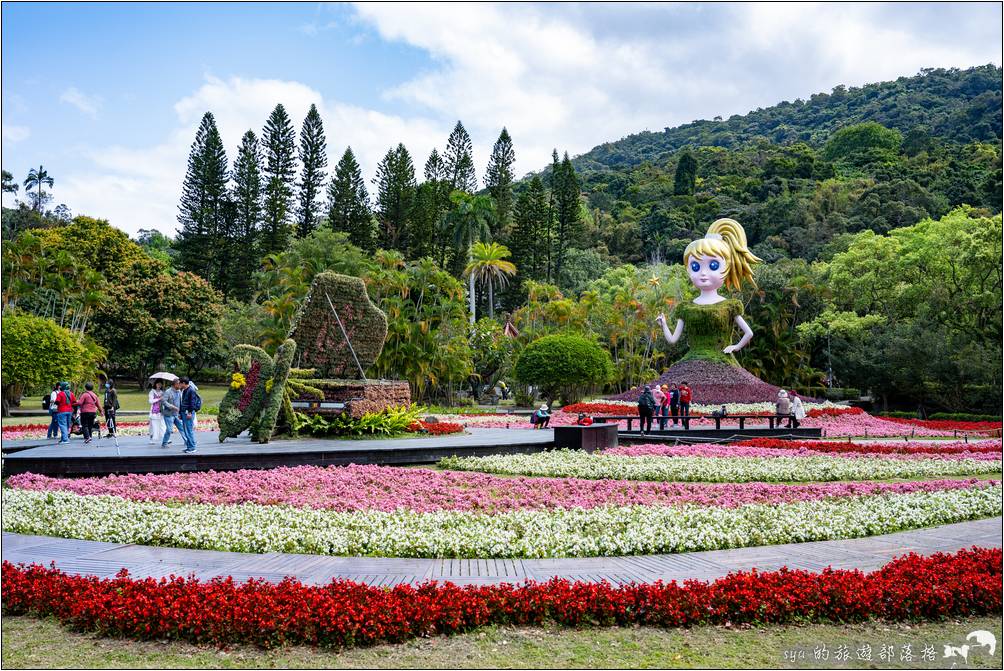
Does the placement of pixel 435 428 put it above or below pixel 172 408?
below

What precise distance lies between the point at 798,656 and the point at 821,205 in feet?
207

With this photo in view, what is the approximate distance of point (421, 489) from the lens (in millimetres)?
8781

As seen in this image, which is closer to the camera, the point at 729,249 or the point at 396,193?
the point at 729,249

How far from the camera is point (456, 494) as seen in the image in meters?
8.47

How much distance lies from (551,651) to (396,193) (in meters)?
45.9

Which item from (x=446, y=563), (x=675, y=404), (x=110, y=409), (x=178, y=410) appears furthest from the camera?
(x=675, y=404)

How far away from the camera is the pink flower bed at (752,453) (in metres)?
12.7

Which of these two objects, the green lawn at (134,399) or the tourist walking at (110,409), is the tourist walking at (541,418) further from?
the green lawn at (134,399)

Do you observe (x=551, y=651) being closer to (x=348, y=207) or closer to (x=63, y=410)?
(x=63, y=410)

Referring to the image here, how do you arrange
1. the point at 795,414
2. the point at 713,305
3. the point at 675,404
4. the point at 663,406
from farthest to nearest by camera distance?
the point at 713,305 < the point at 675,404 < the point at 663,406 < the point at 795,414

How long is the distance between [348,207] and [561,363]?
891 inches

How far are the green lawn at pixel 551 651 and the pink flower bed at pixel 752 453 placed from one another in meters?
8.26

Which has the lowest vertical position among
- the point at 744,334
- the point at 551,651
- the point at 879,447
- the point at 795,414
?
the point at 551,651

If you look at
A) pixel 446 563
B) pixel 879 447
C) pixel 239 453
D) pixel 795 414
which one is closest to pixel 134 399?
pixel 239 453
